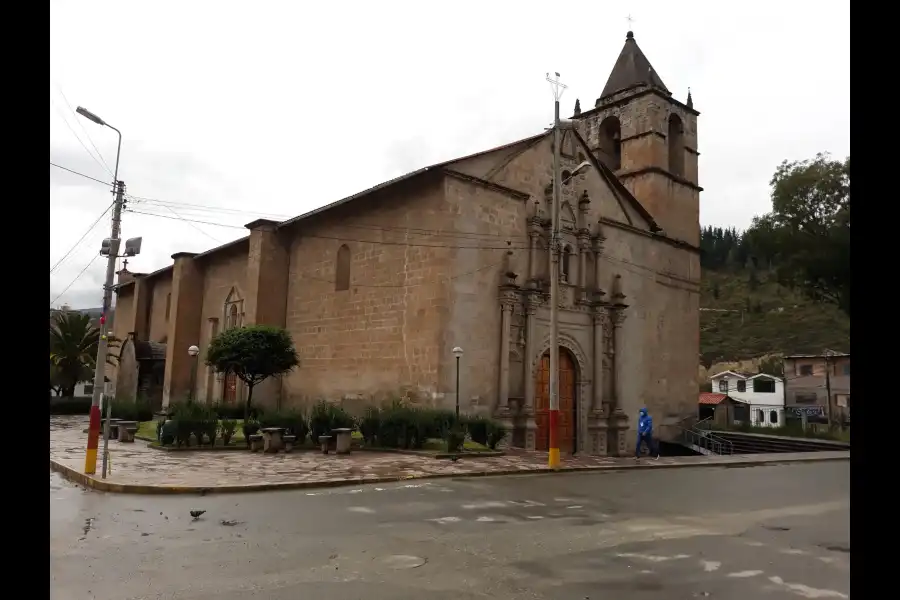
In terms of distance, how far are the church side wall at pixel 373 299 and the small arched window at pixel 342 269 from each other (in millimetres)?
177

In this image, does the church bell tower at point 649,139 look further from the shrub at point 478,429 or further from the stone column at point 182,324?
the stone column at point 182,324

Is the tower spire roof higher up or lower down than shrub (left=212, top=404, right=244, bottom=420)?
higher up

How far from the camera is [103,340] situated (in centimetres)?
1306

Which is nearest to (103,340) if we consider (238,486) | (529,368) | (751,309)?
(238,486)

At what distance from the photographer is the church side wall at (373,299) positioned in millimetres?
21250

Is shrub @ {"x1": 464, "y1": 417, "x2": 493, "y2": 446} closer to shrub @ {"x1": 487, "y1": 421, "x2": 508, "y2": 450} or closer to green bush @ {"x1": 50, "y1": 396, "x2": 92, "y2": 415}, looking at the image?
shrub @ {"x1": 487, "y1": 421, "x2": 508, "y2": 450}

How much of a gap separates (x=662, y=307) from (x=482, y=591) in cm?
2626

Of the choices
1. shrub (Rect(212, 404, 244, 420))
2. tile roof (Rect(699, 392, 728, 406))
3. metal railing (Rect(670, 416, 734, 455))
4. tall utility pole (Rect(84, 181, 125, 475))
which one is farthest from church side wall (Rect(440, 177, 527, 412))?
tile roof (Rect(699, 392, 728, 406))

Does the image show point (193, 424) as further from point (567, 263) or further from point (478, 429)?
point (567, 263)

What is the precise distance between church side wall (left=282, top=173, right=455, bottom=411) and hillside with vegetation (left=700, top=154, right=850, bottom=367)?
1301 cm

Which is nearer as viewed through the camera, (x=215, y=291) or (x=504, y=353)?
(x=504, y=353)

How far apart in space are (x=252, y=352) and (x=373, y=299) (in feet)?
15.6

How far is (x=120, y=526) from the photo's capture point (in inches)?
321

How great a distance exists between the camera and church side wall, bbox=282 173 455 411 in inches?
837
